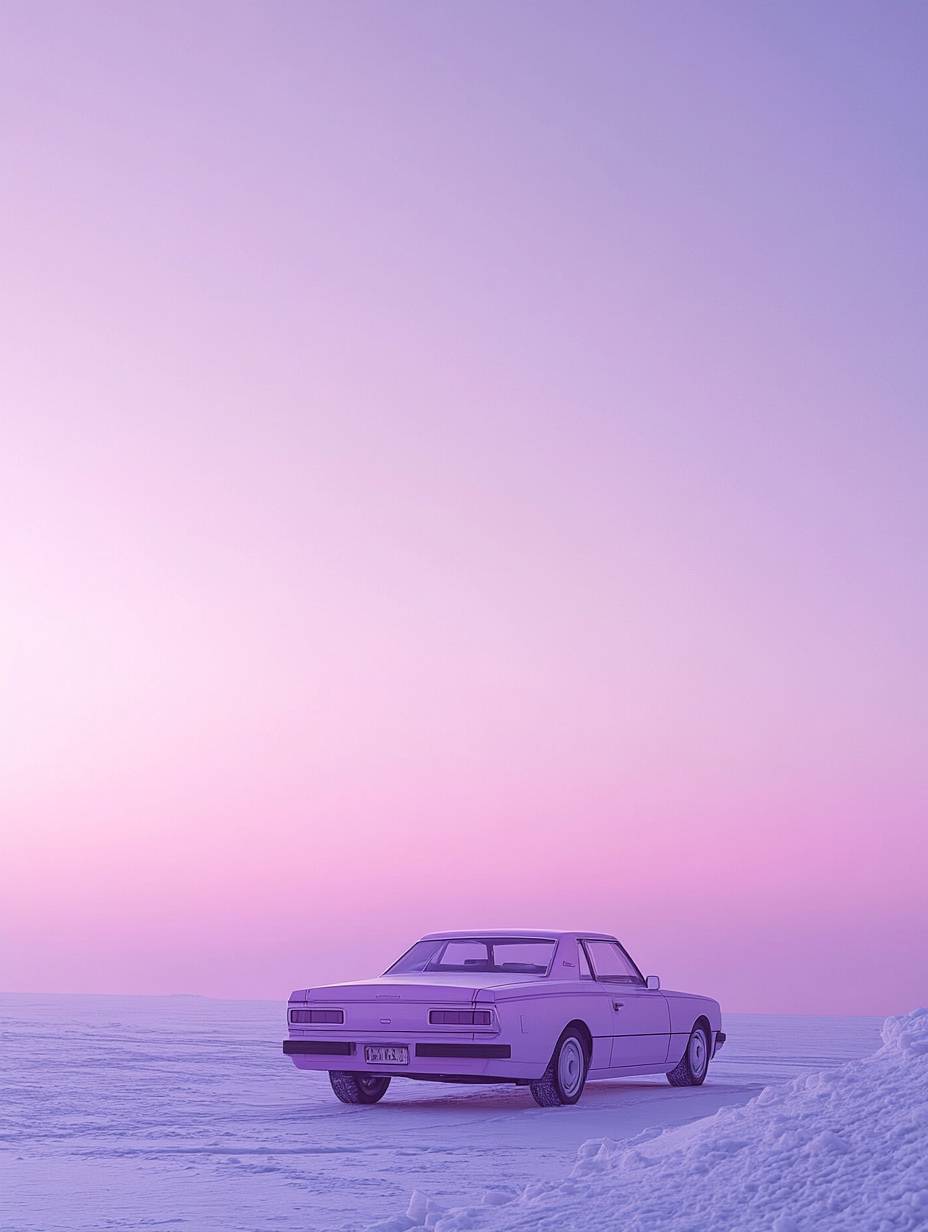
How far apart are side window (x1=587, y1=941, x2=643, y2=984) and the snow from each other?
1.05 m

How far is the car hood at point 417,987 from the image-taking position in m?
11.7

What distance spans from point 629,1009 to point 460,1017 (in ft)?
8.11

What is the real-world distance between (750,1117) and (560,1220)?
1.81m

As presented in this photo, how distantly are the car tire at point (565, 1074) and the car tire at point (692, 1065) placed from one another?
2.30 meters

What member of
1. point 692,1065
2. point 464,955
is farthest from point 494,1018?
point 692,1065

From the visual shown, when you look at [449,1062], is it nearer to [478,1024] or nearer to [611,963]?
[478,1024]

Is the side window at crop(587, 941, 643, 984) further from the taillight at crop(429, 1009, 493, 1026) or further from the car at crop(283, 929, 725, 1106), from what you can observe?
the taillight at crop(429, 1009, 493, 1026)

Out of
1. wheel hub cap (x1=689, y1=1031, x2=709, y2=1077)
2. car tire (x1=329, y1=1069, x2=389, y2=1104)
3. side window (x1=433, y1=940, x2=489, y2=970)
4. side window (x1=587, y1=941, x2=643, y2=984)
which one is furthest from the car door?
car tire (x1=329, y1=1069, x2=389, y2=1104)

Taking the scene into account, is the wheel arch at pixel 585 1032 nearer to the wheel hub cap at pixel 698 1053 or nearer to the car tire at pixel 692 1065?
the car tire at pixel 692 1065

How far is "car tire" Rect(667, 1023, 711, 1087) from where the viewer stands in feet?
48.1

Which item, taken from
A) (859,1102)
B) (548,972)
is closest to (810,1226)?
(859,1102)

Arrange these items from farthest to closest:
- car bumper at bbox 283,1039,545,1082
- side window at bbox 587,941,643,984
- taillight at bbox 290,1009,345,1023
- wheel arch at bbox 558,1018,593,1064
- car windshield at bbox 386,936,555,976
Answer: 1. side window at bbox 587,941,643,984
2. car windshield at bbox 386,936,555,976
3. wheel arch at bbox 558,1018,593,1064
4. taillight at bbox 290,1009,345,1023
5. car bumper at bbox 283,1039,545,1082

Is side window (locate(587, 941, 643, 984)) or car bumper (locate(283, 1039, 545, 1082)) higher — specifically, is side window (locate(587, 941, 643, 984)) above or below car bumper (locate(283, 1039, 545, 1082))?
above

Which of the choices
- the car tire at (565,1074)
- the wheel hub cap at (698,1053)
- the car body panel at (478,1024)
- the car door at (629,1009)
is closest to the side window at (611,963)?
the car door at (629,1009)
